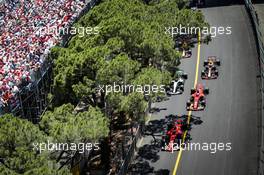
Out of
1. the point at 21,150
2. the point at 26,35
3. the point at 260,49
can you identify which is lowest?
the point at 21,150

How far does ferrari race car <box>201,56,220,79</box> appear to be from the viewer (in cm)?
4288

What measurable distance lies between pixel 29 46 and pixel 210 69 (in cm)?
1619

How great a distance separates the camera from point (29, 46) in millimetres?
41188

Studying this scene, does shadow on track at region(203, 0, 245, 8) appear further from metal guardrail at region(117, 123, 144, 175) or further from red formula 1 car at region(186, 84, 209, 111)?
metal guardrail at region(117, 123, 144, 175)

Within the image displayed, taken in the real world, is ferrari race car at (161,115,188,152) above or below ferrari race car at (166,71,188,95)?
below

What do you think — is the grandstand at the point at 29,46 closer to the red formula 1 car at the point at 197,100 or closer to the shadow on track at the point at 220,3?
the red formula 1 car at the point at 197,100

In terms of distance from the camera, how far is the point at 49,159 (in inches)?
915

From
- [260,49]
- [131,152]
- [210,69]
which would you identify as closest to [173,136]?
[131,152]

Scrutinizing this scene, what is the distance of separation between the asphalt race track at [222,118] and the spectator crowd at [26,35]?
10027 mm

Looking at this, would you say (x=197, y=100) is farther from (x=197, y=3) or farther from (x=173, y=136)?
(x=197, y=3)

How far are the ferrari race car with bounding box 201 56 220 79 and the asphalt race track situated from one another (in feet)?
1.78

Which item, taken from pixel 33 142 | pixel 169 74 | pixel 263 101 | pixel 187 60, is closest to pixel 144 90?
pixel 169 74

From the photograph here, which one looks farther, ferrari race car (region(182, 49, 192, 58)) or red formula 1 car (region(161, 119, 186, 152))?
ferrari race car (region(182, 49, 192, 58))


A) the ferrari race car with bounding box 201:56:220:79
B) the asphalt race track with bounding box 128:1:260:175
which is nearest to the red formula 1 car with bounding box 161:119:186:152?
the asphalt race track with bounding box 128:1:260:175
